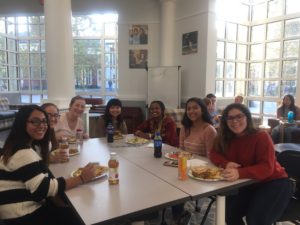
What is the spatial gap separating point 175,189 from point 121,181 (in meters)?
0.34

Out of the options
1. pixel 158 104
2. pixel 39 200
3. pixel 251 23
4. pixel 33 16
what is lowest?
pixel 39 200

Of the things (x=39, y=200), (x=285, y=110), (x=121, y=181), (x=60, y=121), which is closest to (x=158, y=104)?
(x=60, y=121)

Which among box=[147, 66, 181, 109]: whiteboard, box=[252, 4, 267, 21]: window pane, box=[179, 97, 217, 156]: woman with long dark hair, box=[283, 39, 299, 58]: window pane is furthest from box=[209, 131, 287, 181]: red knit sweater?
box=[252, 4, 267, 21]: window pane

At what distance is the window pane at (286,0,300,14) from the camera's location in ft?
17.2

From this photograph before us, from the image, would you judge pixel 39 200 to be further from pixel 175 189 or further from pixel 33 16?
pixel 33 16

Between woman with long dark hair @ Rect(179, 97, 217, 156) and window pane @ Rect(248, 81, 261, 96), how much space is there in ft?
14.2

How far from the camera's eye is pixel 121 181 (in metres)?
1.52

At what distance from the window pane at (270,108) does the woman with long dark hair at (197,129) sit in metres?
4.19

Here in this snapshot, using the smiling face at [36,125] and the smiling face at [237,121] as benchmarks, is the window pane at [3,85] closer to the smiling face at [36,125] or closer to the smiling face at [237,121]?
the smiling face at [36,125]

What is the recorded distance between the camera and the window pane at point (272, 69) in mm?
5656

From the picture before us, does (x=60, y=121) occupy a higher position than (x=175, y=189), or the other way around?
(x=60, y=121)

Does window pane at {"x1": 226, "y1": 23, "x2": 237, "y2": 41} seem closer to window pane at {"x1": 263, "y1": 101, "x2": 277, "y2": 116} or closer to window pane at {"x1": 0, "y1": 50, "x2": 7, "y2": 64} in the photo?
window pane at {"x1": 263, "y1": 101, "x2": 277, "y2": 116}

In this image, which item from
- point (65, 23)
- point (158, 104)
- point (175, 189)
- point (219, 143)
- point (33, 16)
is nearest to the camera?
point (175, 189)

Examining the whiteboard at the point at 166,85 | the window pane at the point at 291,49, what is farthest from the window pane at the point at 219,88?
the window pane at the point at 291,49
